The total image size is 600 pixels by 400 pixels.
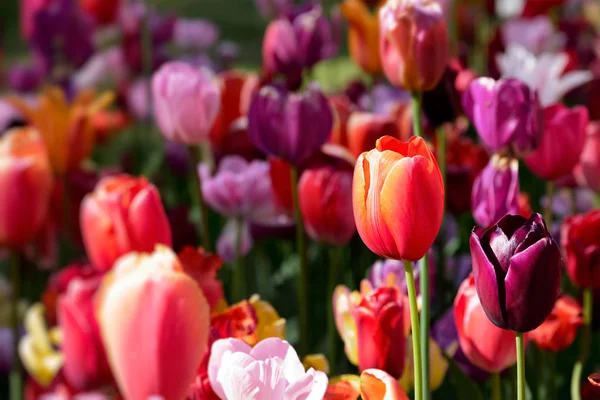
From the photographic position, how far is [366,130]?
1.00m

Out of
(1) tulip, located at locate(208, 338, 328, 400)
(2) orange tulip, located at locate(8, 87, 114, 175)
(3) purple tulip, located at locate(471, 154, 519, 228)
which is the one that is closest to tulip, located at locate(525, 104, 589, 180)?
(3) purple tulip, located at locate(471, 154, 519, 228)

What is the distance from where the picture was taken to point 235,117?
1274mm

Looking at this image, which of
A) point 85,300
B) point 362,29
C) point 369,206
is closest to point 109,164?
point 362,29

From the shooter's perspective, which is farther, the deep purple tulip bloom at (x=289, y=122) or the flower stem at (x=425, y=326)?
the deep purple tulip bloom at (x=289, y=122)

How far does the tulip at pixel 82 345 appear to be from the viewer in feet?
2.15

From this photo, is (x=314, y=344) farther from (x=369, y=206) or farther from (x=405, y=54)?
(x=369, y=206)

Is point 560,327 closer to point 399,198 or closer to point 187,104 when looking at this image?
point 399,198

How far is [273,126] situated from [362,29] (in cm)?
62

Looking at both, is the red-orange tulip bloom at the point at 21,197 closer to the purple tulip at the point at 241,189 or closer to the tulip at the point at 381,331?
the purple tulip at the point at 241,189

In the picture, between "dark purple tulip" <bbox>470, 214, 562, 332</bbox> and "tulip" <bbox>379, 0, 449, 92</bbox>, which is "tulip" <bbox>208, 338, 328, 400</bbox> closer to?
"dark purple tulip" <bbox>470, 214, 562, 332</bbox>

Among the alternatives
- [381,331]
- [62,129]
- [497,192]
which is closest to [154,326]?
[381,331]

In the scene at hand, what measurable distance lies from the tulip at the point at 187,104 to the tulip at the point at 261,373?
1.42 ft

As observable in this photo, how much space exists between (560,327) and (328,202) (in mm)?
259

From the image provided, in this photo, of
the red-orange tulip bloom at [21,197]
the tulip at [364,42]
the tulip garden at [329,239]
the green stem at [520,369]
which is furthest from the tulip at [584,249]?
the tulip at [364,42]
